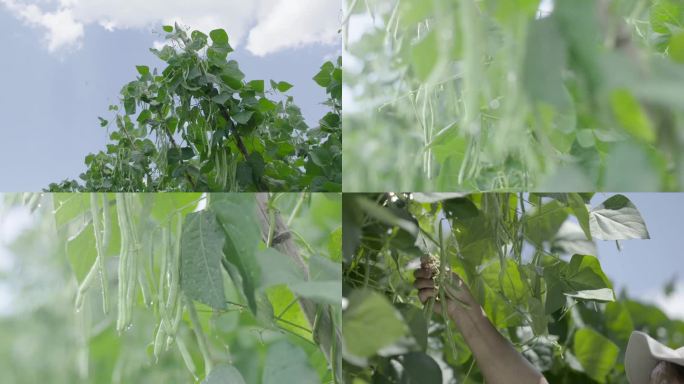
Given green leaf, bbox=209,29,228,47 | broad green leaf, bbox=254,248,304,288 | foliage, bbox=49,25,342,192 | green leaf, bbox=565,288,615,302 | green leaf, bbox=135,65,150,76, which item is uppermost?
green leaf, bbox=209,29,228,47

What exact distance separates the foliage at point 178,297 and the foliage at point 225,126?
67 cm

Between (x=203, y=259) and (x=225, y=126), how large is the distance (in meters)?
0.89

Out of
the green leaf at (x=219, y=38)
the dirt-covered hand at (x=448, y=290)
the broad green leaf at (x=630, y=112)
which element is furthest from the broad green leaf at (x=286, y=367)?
the green leaf at (x=219, y=38)

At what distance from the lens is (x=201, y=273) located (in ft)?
2.18

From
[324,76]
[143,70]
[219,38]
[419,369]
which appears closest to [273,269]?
[419,369]

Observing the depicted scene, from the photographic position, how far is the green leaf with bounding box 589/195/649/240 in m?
0.71

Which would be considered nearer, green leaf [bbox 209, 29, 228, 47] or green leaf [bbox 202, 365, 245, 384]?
green leaf [bbox 202, 365, 245, 384]

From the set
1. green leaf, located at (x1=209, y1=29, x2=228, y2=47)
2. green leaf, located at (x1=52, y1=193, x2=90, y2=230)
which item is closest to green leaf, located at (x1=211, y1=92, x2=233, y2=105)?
green leaf, located at (x1=209, y1=29, x2=228, y2=47)

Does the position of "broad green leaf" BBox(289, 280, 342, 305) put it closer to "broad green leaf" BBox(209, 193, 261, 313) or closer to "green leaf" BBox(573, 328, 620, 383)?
"broad green leaf" BBox(209, 193, 261, 313)

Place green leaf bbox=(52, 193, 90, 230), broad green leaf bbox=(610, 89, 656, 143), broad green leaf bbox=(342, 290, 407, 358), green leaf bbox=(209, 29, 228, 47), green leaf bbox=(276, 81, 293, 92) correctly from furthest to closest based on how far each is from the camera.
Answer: green leaf bbox=(276, 81, 293, 92), green leaf bbox=(209, 29, 228, 47), green leaf bbox=(52, 193, 90, 230), broad green leaf bbox=(342, 290, 407, 358), broad green leaf bbox=(610, 89, 656, 143)

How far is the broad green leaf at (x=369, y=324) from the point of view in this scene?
1.95 feet

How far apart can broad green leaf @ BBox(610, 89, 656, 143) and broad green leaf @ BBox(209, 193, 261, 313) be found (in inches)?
20.2

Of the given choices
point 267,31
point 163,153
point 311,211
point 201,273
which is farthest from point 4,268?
point 267,31

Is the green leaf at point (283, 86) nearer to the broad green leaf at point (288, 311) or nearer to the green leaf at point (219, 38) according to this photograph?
the green leaf at point (219, 38)
